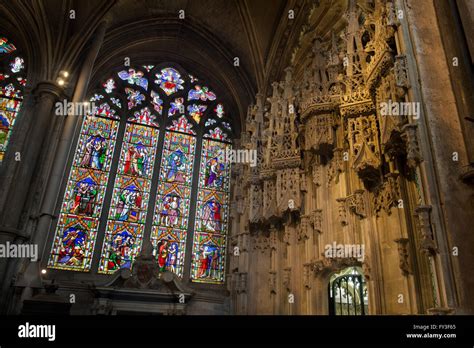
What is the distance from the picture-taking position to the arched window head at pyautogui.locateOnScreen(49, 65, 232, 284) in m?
12.0

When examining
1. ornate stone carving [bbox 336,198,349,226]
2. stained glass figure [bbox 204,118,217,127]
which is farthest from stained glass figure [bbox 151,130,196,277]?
ornate stone carving [bbox 336,198,349,226]

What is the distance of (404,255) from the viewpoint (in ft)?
20.8

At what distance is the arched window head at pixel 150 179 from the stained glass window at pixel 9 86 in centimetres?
198

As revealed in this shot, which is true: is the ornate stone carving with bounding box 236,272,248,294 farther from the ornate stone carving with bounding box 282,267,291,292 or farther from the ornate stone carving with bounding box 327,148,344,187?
the ornate stone carving with bounding box 327,148,344,187

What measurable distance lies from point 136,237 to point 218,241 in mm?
2539

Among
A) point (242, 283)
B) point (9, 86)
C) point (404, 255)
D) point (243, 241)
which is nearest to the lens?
point (404, 255)

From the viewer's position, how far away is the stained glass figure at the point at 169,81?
49.5 feet

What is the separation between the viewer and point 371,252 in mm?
7223

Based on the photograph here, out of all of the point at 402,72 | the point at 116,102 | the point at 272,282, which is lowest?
the point at 272,282

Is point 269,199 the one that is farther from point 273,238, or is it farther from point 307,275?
point 307,275

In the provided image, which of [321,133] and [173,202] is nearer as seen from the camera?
[321,133]

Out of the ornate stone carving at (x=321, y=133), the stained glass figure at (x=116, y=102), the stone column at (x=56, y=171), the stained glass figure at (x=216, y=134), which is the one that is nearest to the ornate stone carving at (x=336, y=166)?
the ornate stone carving at (x=321, y=133)

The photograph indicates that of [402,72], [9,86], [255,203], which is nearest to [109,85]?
[9,86]

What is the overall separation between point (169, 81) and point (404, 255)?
1129cm
